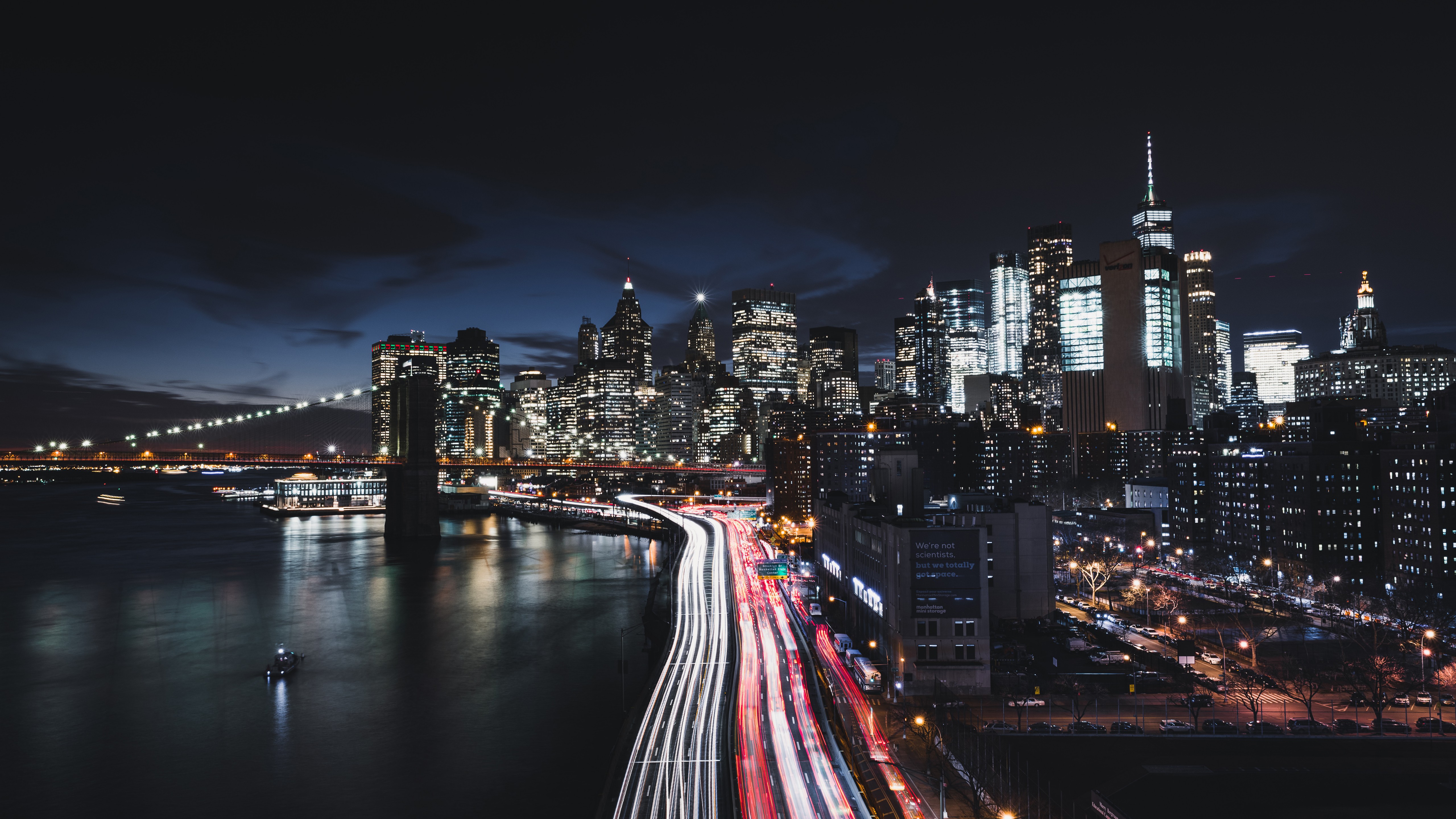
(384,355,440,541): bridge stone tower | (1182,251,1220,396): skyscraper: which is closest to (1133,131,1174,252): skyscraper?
(1182,251,1220,396): skyscraper

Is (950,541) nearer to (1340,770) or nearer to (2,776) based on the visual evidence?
(1340,770)

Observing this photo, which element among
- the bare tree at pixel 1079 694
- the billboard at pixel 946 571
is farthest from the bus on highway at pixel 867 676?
the bare tree at pixel 1079 694

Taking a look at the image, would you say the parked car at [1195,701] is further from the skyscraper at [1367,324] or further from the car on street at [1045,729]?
the skyscraper at [1367,324]

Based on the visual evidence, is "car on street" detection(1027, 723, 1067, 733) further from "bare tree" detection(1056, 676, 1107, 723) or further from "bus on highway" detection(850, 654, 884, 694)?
"bus on highway" detection(850, 654, 884, 694)

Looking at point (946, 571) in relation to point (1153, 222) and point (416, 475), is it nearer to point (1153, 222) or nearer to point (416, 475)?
point (416, 475)

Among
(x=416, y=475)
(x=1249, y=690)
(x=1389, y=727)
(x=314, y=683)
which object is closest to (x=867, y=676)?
(x=1249, y=690)

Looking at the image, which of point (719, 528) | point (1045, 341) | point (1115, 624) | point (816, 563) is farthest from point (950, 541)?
point (1045, 341)
